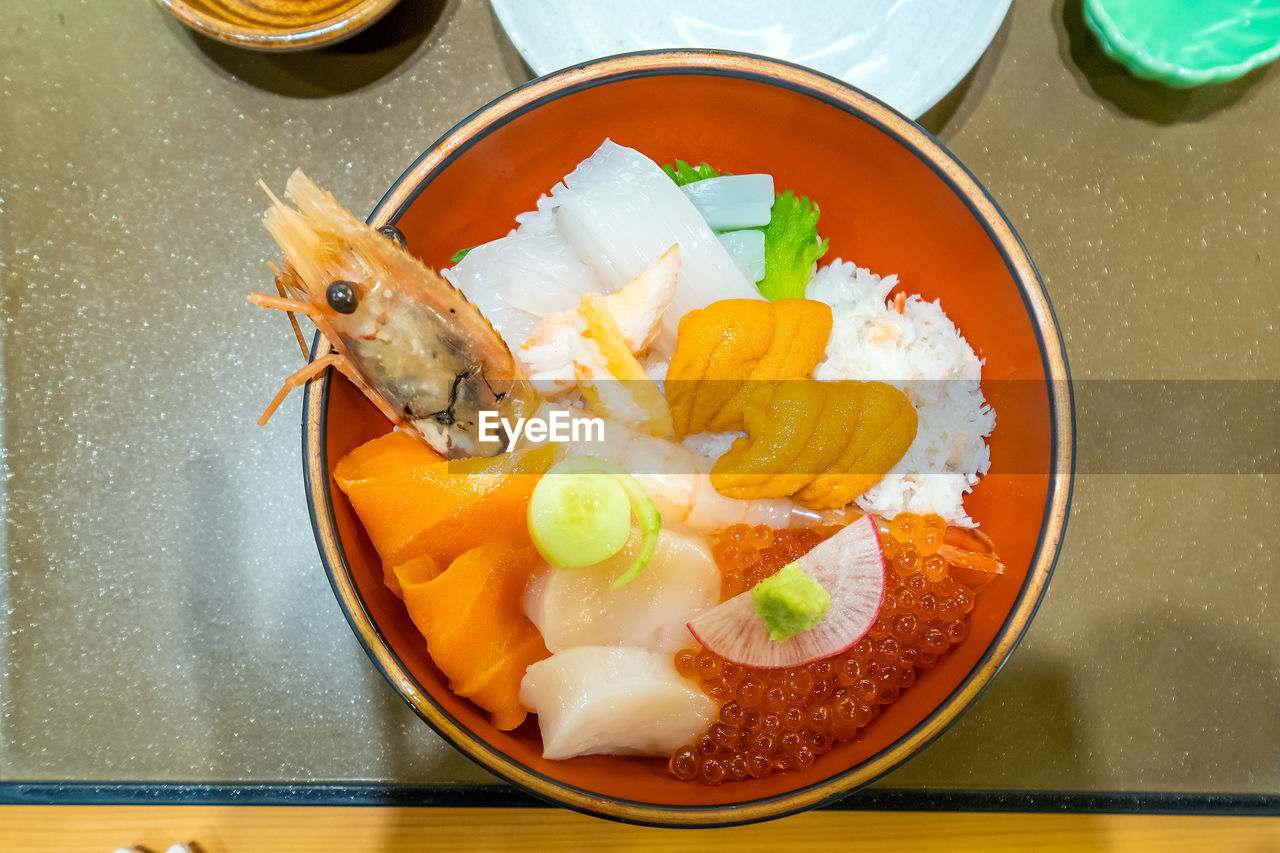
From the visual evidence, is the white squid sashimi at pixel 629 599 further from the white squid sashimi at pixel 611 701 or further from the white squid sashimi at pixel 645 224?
the white squid sashimi at pixel 645 224

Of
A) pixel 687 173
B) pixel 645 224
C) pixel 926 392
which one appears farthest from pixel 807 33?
pixel 926 392

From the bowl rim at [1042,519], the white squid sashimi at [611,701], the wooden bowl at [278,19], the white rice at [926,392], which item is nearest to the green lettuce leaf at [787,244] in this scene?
the white rice at [926,392]

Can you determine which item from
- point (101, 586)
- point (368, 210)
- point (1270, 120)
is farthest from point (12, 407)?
point (1270, 120)

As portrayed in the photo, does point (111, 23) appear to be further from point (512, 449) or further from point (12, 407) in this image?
point (512, 449)

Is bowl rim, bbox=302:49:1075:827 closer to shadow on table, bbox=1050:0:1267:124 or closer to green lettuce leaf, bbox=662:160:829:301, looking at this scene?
green lettuce leaf, bbox=662:160:829:301

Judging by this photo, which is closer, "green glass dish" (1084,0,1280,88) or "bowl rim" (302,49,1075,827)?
"bowl rim" (302,49,1075,827)

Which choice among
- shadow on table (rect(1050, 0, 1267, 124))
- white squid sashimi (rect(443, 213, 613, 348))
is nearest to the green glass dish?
shadow on table (rect(1050, 0, 1267, 124))
